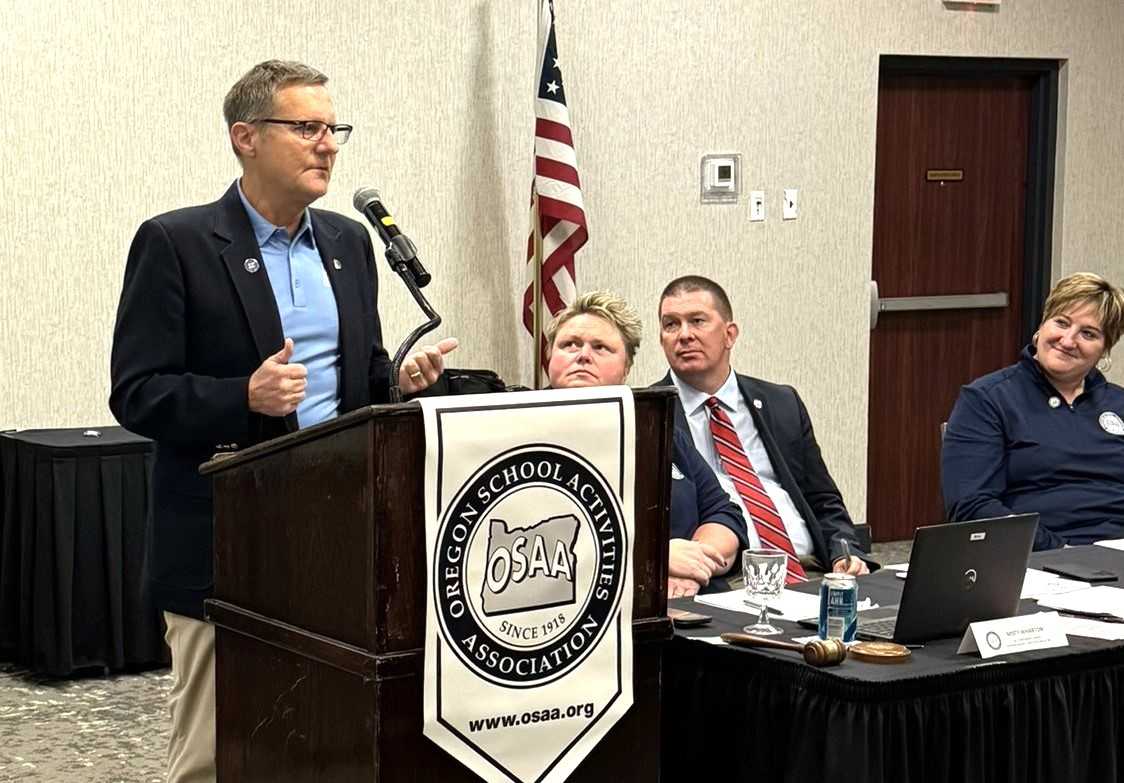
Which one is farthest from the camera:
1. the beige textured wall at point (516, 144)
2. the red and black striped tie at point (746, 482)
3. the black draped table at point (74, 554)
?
the beige textured wall at point (516, 144)

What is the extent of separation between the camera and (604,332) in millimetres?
3473

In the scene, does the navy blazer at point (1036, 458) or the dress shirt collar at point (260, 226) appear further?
the navy blazer at point (1036, 458)

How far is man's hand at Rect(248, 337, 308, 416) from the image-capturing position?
2.51 metres

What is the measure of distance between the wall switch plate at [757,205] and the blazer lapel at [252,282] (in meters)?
3.89

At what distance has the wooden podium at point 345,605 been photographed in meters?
2.09

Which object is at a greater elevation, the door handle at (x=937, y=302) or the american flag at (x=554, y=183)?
the american flag at (x=554, y=183)

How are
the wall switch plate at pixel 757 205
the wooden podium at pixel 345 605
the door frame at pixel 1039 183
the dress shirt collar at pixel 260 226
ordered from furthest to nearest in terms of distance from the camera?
the door frame at pixel 1039 183 → the wall switch plate at pixel 757 205 → the dress shirt collar at pixel 260 226 → the wooden podium at pixel 345 605

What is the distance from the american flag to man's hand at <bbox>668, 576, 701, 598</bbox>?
2.47m

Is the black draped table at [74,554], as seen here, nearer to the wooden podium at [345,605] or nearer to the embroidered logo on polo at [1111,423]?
the wooden podium at [345,605]

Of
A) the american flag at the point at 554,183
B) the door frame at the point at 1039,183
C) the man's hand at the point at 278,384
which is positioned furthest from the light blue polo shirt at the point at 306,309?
the door frame at the point at 1039,183

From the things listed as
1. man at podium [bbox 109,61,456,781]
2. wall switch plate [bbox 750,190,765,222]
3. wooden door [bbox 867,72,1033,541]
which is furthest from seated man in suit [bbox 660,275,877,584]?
wooden door [bbox 867,72,1033,541]

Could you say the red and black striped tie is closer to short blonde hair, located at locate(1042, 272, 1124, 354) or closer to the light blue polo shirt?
short blonde hair, located at locate(1042, 272, 1124, 354)

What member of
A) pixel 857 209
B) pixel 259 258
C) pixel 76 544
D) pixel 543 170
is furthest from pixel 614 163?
pixel 259 258

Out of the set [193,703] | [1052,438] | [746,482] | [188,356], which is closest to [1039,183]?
[1052,438]
